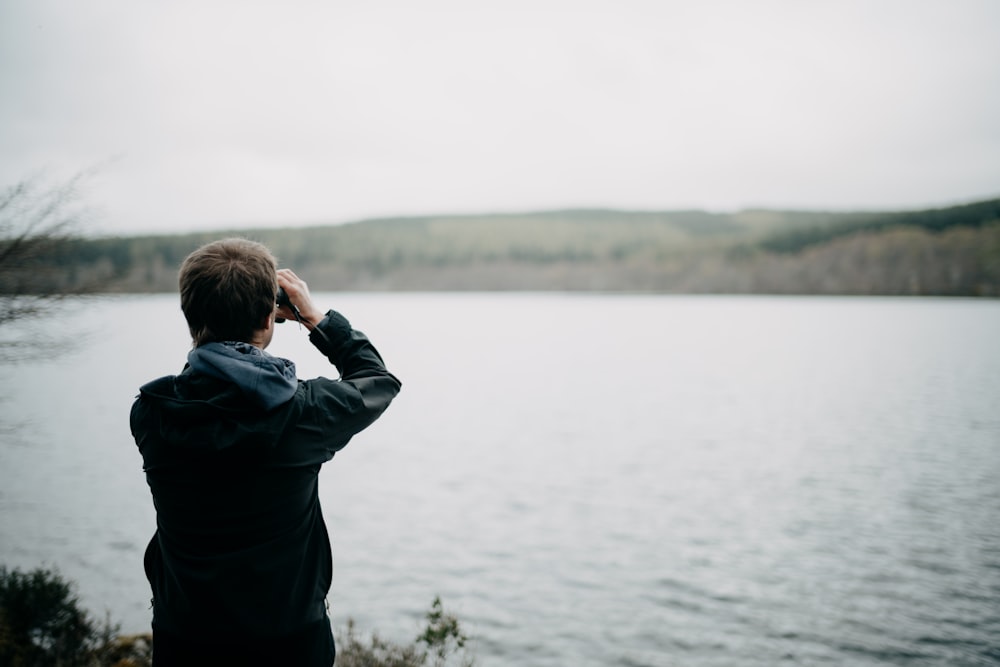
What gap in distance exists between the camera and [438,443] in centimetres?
1908

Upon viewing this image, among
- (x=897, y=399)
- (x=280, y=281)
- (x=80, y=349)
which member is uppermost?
(x=280, y=281)

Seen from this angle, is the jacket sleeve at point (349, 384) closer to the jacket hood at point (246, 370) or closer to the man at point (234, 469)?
the man at point (234, 469)

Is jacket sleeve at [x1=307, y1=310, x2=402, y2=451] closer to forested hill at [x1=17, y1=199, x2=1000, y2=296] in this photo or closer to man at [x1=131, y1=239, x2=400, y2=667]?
man at [x1=131, y1=239, x2=400, y2=667]

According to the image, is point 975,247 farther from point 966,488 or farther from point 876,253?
point 966,488

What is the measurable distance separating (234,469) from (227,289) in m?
0.50

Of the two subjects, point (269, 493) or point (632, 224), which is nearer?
point (269, 493)

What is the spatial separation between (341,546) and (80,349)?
5.58 metres

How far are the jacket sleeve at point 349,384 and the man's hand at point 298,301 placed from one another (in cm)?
3

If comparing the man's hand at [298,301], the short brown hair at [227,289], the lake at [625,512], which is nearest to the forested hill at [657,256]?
the lake at [625,512]

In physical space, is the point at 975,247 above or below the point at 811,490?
above

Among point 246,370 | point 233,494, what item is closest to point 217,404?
point 246,370

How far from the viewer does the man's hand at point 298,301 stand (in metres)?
2.25

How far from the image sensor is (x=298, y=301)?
2252mm

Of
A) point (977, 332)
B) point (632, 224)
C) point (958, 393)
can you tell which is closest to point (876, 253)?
point (977, 332)
